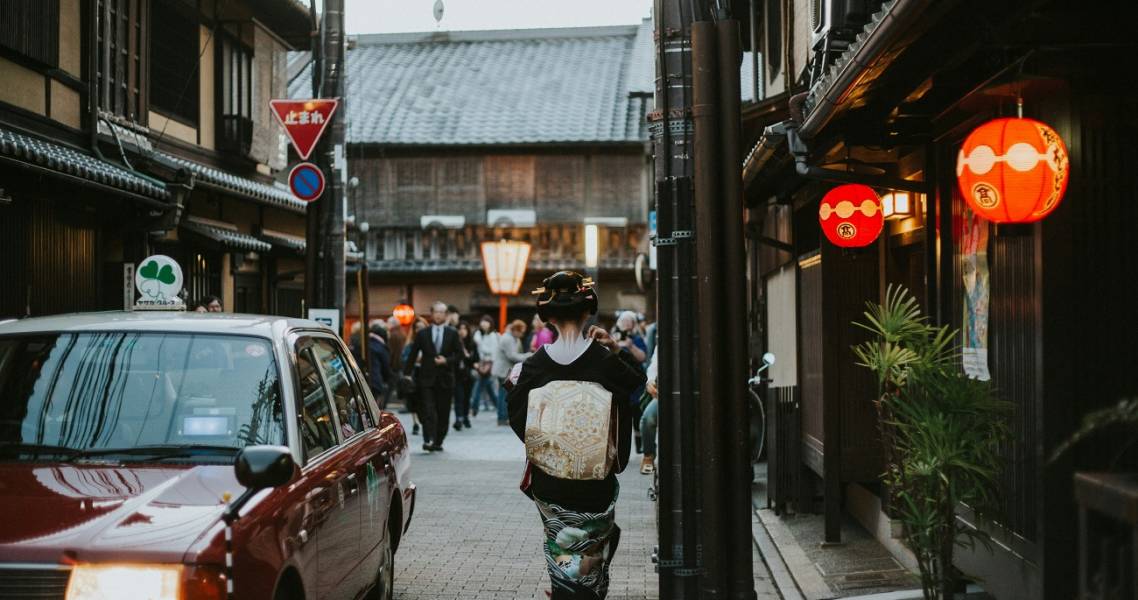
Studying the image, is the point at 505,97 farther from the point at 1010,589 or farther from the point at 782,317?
the point at 1010,589

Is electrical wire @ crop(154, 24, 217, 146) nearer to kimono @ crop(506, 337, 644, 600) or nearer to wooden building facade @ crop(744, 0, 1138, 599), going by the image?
wooden building facade @ crop(744, 0, 1138, 599)

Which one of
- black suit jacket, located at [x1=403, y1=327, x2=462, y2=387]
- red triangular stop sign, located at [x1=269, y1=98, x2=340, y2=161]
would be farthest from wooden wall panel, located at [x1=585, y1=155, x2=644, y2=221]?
red triangular stop sign, located at [x1=269, y1=98, x2=340, y2=161]

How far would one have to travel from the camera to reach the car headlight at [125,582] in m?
4.02

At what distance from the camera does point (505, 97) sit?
38.4 meters

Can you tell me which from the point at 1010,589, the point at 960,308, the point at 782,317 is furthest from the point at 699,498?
the point at 782,317

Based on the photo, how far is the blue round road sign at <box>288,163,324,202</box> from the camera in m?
14.0

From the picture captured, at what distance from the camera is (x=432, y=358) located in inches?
713

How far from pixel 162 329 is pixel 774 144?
4645 mm

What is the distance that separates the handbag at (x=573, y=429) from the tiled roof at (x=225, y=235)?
44.3 feet

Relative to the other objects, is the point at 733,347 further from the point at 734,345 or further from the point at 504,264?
the point at 504,264

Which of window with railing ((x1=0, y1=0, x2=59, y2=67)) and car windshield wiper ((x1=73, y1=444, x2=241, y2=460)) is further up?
window with railing ((x1=0, y1=0, x2=59, y2=67))

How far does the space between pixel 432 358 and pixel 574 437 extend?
1279 cm

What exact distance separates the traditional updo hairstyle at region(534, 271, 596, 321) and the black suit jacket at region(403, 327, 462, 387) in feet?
40.3

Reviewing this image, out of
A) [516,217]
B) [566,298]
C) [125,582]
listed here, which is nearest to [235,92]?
[516,217]
